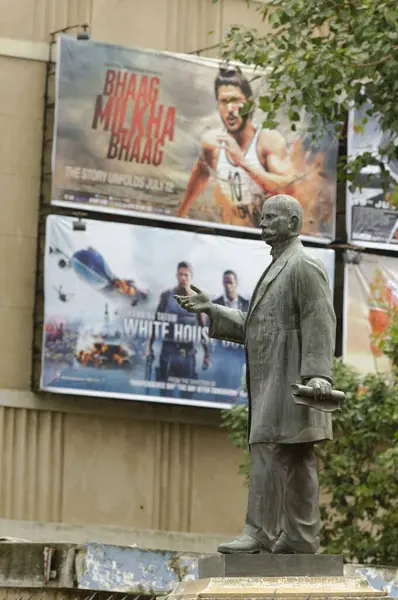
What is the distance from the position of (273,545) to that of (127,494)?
763 inches

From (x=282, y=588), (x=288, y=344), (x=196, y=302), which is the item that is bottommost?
(x=282, y=588)

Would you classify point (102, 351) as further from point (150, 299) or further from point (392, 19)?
point (392, 19)

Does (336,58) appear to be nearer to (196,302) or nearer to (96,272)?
(96,272)

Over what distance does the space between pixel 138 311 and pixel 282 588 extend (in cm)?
1945

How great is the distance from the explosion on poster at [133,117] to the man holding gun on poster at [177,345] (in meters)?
1.84

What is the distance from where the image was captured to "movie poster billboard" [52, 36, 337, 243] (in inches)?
1231

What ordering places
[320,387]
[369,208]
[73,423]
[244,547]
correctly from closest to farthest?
[320,387] < [244,547] < [73,423] < [369,208]

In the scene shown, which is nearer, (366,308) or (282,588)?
(282,588)

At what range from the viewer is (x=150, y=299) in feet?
103

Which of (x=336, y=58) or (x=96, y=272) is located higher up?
(x=336, y=58)

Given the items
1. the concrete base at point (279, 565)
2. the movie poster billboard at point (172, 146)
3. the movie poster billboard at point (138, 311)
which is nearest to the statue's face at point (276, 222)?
the concrete base at point (279, 565)

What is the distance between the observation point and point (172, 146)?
32.2 meters

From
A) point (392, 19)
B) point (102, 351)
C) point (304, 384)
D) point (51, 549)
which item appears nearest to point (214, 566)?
point (304, 384)

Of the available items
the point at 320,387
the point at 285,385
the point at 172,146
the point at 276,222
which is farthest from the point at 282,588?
the point at 172,146
